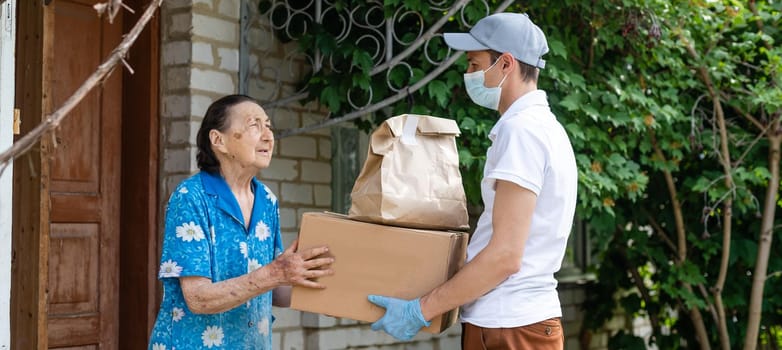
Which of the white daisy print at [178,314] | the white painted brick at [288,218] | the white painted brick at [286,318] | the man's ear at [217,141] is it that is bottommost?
the white painted brick at [286,318]

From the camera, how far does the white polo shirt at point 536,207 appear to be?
2467 mm

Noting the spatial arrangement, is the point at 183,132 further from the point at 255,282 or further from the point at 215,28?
the point at 255,282

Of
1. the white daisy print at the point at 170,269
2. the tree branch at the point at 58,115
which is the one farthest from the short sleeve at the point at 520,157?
the tree branch at the point at 58,115

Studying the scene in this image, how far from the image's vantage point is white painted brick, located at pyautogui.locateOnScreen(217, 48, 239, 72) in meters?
4.64

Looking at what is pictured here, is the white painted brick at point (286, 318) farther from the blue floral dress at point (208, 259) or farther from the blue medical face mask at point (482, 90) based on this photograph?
the blue medical face mask at point (482, 90)

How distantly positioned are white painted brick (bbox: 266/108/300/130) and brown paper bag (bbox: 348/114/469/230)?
7.67 ft

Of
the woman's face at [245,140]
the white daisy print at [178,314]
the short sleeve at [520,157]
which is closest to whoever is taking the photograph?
the short sleeve at [520,157]

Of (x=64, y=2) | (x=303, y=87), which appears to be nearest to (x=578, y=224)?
(x=303, y=87)

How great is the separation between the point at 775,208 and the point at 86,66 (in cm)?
440

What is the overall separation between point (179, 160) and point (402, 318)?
2181 millimetres

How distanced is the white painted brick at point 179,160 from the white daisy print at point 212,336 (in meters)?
1.71

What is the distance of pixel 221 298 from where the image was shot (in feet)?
8.80

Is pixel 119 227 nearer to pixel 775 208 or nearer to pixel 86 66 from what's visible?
pixel 86 66

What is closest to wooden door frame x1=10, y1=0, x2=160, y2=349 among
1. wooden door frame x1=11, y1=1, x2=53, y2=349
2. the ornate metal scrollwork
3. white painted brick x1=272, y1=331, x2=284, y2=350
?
wooden door frame x1=11, y1=1, x2=53, y2=349
